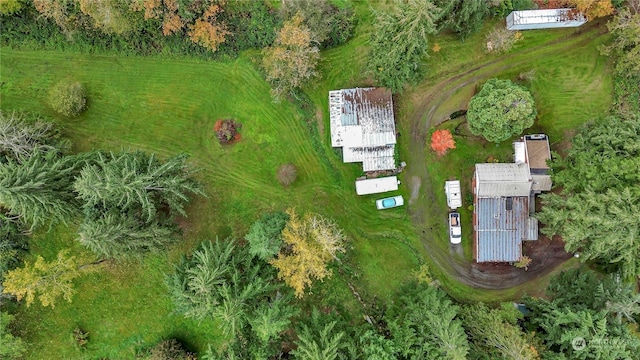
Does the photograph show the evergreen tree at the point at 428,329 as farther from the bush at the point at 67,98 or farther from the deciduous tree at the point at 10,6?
the deciduous tree at the point at 10,6

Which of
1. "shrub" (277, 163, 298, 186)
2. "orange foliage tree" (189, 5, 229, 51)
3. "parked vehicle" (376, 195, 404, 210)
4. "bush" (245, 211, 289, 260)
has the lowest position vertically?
"bush" (245, 211, 289, 260)

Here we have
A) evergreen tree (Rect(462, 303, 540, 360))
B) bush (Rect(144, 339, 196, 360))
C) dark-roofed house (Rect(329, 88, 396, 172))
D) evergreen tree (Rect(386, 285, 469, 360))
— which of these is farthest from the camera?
dark-roofed house (Rect(329, 88, 396, 172))

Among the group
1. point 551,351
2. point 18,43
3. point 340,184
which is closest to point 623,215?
point 551,351

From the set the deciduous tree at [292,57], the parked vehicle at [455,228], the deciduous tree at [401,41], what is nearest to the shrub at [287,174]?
the deciduous tree at [292,57]

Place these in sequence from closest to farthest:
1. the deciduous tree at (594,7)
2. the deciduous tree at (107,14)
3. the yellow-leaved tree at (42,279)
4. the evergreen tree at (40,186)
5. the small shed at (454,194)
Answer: the evergreen tree at (40,186) < the yellow-leaved tree at (42,279) < the deciduous tree at (107,14) < the deciduous tree at (594,7) < the small shed at (454,194)

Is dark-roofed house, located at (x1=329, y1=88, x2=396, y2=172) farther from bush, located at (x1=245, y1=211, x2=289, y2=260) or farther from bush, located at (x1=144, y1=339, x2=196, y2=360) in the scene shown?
bush, located at (x1=144, y1=339, x2=196, y2=360)

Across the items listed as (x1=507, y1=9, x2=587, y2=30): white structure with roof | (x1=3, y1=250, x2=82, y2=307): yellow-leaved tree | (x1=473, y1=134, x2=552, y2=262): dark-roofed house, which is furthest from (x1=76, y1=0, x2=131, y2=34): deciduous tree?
(x1=507, y1=9, x2=587, y2=30): white structure with roof

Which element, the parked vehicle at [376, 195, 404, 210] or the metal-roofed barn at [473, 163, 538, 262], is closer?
the metal-roofed barn at [473, 163, 538, 262]
